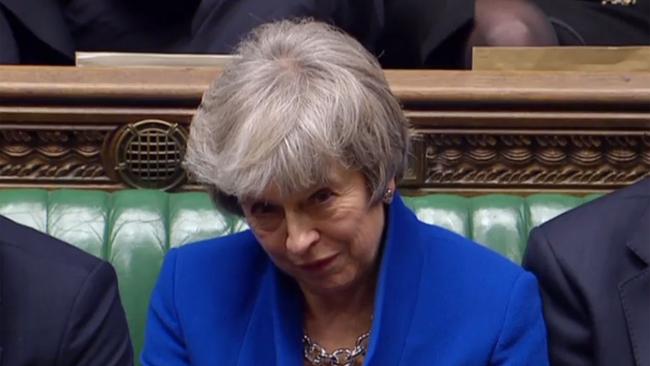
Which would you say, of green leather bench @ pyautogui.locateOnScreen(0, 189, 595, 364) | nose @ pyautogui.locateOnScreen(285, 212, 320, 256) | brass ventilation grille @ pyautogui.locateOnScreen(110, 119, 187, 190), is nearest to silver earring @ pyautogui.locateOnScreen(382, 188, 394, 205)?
nose @ pyautogui.locateOnScreen(285, 212, 320, 256)

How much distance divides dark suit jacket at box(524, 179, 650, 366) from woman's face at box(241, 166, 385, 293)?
0.22 meters

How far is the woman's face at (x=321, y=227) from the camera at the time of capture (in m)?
1.50

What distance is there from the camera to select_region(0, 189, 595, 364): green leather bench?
2.01 meters

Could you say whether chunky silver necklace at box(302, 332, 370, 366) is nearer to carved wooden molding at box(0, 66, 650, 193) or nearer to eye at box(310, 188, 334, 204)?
eye at box(310, 188, 334, 204)

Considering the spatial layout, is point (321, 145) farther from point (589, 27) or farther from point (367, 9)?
point (589, 27)

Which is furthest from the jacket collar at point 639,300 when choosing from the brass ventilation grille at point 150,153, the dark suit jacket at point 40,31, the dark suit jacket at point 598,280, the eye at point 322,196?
the dark suit jacket at point 40,31

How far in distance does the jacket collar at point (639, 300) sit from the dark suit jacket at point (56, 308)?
0.56 m

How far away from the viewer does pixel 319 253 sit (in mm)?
1535

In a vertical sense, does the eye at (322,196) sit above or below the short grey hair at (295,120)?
below

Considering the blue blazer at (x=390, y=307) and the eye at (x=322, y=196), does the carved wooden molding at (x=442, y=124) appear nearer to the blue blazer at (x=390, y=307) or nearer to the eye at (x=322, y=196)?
the blue blazer at (x=390, y=307)

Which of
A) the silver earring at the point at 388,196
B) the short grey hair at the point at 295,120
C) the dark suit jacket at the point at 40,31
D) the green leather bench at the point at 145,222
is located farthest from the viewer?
the dark suit jacket at the point at 40,31

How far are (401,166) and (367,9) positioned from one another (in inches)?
29.0

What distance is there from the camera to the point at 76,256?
1.61m

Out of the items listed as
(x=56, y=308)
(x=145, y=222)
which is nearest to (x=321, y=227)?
(x=56, y=308)
